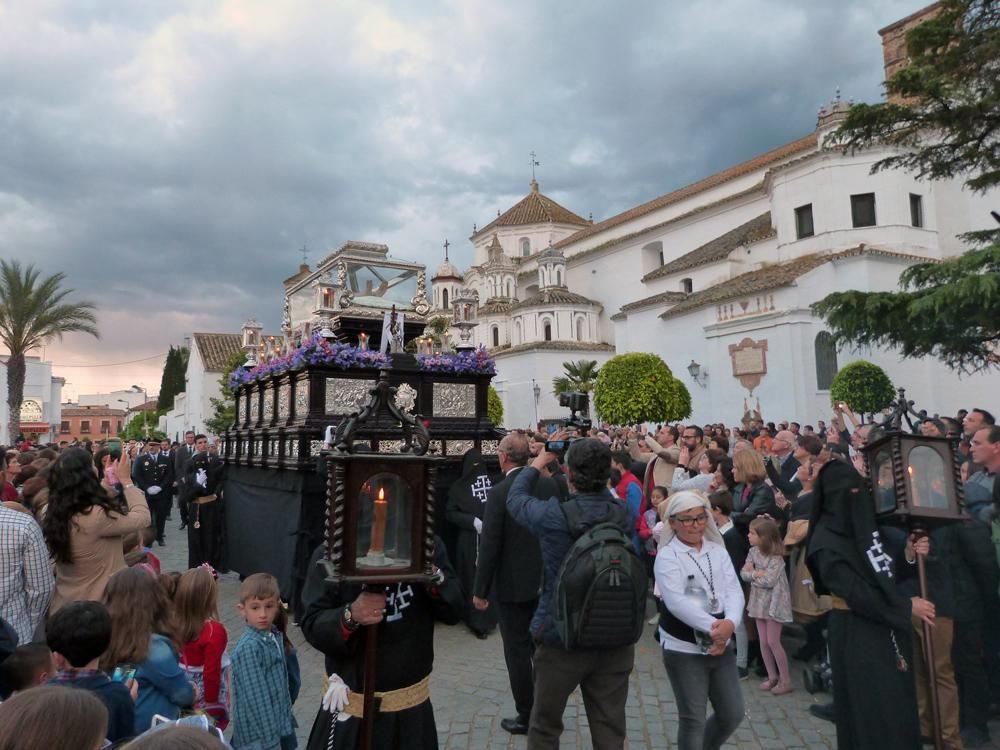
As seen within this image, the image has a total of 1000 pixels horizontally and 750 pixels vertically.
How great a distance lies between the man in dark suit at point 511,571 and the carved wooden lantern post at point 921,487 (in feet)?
7.86

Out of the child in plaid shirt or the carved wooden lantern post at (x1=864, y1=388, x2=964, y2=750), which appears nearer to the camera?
the child in plaid shirt

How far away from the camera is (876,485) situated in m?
4.40

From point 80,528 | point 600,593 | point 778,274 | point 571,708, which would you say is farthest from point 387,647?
point 778,274

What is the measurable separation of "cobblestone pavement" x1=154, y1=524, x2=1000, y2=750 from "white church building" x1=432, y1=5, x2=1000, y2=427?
46.3 feet

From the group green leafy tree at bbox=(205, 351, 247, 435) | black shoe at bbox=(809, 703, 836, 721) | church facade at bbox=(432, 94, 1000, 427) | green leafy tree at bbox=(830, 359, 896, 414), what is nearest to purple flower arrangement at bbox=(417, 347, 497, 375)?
black shoe at bbox=(809, 703, 836, 721)

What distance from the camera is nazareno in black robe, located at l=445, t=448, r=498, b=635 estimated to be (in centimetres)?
764

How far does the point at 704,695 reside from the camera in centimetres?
404

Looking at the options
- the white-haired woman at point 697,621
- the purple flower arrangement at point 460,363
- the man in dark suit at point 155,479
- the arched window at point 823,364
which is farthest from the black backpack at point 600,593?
the arched window at point 823,364

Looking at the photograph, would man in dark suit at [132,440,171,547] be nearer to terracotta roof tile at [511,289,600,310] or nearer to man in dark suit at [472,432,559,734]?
man in dark suit at [472,432,559,734]

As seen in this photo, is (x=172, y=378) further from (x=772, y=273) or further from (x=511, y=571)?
(x=511, y=571)

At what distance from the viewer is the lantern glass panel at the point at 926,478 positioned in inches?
165

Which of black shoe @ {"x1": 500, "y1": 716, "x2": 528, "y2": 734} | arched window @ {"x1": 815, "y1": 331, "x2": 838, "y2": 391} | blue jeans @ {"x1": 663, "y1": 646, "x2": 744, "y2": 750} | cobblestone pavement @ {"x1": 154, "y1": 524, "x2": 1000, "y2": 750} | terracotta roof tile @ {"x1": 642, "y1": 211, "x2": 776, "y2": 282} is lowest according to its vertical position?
cobblestone pavement @ {"x1": 154, "y1": 524, "x2": 1000, "y2": 750}

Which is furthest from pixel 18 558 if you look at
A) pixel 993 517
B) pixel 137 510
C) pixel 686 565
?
pixel 993 517

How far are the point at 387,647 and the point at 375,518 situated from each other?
2.38ft
